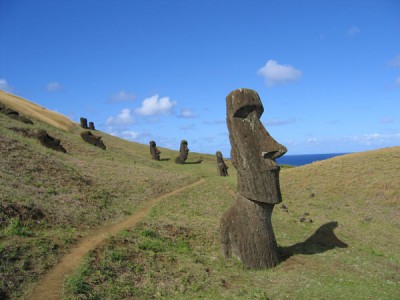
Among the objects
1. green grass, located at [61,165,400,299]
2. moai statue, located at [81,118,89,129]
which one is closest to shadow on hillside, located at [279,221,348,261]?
green grass, located at [61,165,400,299]

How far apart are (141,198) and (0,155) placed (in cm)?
945

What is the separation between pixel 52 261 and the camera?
12.0 meters

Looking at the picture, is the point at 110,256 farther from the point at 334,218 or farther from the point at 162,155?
the point at 162,155

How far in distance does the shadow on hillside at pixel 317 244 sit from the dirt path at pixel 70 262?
24.3 feet

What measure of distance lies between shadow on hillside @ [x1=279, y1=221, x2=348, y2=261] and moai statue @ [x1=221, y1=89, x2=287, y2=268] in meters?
1.72

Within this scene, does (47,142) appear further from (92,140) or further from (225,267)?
(225,267)

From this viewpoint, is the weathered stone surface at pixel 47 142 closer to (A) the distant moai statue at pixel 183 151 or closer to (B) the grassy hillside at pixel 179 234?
(B) the grassy hillside at pixel 179 234

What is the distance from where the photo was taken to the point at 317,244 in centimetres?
1712

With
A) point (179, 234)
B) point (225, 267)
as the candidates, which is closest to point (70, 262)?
point (225, 267)

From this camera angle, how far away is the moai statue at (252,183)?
13391mm

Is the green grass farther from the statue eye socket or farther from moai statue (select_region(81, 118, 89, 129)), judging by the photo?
moai statue (select_region(81, 118, 89, 129))

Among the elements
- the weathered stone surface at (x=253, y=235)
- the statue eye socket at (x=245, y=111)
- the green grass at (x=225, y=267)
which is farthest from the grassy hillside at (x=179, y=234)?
the statue eye socket at (x=245, y=111)

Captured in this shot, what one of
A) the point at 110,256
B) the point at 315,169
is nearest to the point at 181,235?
the point at 110,256

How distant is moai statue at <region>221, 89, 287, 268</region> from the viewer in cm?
1339
